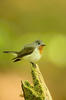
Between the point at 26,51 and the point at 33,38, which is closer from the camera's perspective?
the point at 26,51

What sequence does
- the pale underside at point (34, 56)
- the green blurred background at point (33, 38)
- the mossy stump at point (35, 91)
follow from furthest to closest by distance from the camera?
the green blurred background at point (33, 38)
the pale underside at point (34, 56)
the mossy stump at point (35, 91)

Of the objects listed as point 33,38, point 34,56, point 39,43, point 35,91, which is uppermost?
point 33,38

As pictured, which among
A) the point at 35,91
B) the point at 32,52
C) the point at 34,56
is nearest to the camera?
the point at 35,91

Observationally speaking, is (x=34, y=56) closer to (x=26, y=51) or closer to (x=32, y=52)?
(x=26, y=51)

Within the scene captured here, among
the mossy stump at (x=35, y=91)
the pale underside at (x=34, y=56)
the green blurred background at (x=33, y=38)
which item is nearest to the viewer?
the mossy stump at (x=35, y=91)

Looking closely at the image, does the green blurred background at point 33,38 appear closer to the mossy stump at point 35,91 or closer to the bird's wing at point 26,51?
the bird's wing at point 26,51

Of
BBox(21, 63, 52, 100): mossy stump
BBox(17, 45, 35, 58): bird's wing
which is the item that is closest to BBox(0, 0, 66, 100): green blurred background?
BBox(17, 45, 35, 58): bird's wing

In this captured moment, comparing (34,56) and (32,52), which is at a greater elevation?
(32,52)

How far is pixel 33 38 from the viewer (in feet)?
27.4

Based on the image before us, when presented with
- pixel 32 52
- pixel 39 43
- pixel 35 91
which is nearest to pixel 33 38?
pixel 32 52

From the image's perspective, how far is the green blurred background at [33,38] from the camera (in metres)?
6.89

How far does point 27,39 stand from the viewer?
8.32 m

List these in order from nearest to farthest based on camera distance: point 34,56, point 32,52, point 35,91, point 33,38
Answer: point 35,91 < point 34,56 < point 32,52 < point 33,38

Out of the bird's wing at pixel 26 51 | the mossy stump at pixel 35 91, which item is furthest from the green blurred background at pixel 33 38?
the mossy stump at pixel 35 91
